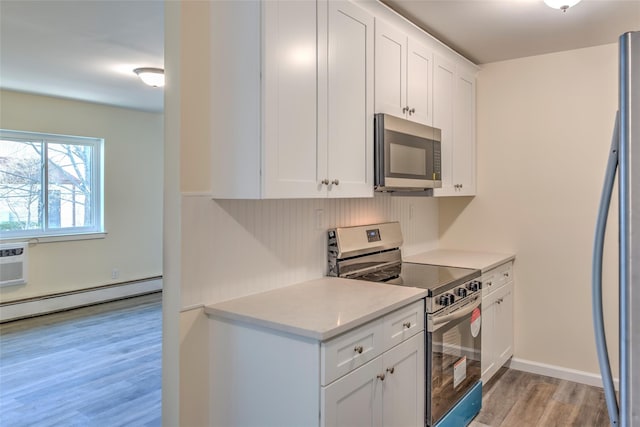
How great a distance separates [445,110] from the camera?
123 inches

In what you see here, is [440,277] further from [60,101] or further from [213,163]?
[60,101]

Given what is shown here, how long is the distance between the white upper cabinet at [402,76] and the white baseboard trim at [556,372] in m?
2.05

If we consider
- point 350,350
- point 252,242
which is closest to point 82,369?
point 252,242

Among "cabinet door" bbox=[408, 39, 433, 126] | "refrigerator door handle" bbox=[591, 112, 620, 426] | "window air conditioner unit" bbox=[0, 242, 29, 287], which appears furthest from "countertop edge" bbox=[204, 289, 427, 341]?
"window air conditioner unit" bbox=[0, 242, 29, 287]

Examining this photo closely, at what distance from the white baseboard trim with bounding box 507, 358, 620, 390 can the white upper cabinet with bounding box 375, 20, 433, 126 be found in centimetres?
205

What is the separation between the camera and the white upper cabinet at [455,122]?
3.05 m

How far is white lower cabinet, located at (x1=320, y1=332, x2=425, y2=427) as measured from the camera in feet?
5.31

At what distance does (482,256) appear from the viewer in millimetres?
3383

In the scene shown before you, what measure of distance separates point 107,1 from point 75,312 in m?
3.83

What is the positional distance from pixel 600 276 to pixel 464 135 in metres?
2.64

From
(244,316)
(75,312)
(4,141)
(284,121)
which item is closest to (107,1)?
(284,121)

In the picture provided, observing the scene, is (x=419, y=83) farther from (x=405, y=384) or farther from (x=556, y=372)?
(x=556, y=372)

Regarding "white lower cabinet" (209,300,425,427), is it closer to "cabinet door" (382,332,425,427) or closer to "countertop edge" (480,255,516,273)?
"cabinet door" (382,332,425,427)

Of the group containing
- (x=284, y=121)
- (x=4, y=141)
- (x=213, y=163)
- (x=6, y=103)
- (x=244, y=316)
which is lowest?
(x=244, y=316)
